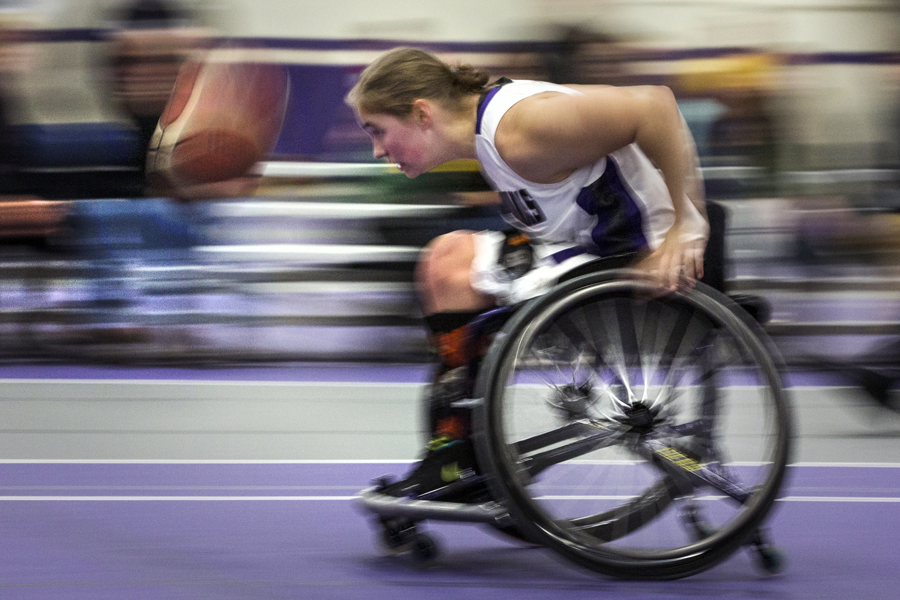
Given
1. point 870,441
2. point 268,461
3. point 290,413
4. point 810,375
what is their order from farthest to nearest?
point 810,375 < point 290,413 < point 870,441 < point 268,461

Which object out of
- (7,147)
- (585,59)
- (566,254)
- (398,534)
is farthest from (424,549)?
(7,147)

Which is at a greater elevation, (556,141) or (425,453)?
(556,141)

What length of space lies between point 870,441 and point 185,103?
3.27m

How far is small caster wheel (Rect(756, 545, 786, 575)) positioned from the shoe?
0.53m

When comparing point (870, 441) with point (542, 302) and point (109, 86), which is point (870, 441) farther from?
point (109, 86)

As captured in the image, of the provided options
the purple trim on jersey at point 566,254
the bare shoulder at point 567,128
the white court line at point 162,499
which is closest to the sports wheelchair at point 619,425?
the purple trim on jersey at point 566,254

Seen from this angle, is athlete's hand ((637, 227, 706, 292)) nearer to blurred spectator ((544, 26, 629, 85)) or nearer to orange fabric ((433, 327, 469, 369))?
orange fabric ((433, 327, 469, 369))

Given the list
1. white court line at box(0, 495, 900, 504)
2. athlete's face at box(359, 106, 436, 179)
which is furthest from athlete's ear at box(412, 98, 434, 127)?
white court line at box(0, 495, 900, 504)

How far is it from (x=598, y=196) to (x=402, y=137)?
39 cm

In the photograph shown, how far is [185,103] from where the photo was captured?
518 cm

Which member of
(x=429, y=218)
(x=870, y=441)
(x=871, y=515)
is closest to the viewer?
(x=871, y=515)

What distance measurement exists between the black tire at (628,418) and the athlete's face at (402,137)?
402 millimetres

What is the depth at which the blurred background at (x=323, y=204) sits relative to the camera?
490 centimetres

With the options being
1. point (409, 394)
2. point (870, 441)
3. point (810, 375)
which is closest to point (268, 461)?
point (409, 394)
